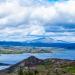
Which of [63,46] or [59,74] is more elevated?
[63,46]

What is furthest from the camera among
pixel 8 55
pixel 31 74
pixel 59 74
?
pixel 8 55

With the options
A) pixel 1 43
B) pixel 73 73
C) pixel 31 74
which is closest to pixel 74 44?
pixel 1 43

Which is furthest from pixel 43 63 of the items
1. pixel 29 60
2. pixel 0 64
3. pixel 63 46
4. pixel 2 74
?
pixel 63 46

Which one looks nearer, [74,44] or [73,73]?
[73,73]

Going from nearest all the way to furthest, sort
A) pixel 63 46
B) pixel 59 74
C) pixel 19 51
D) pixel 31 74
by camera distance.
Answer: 1. pixel 31 74
2. pixel 59 74
3. pixel 19 51
4. pixel 63 46

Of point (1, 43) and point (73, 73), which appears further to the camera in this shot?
point (1, 43)

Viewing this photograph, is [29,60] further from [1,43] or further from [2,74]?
[1,43]

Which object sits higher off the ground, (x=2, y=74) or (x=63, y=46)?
(x=63, y=46)

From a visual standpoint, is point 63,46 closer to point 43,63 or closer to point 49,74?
point 43,63

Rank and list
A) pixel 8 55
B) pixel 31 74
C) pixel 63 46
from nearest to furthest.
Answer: pixel 31 74
pixel 8 55
pixel 63 46
